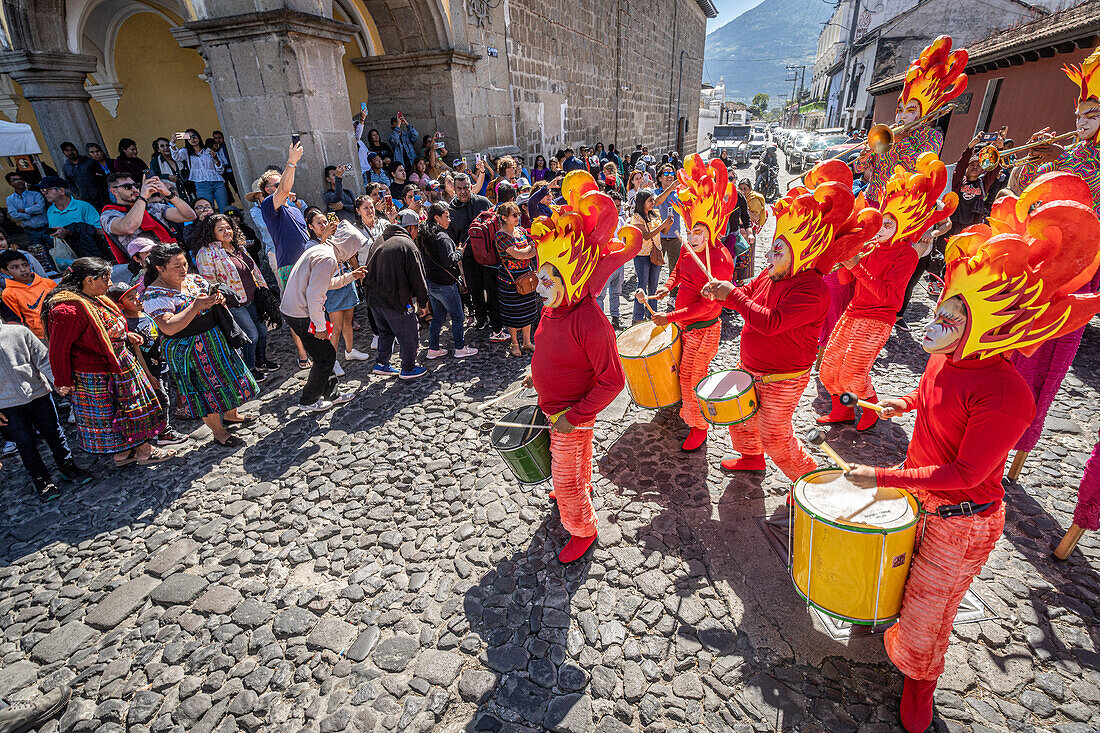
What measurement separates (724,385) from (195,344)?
→ 174 inches

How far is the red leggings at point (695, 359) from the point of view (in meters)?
4.19

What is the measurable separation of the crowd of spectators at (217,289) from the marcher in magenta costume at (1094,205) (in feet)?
10.9

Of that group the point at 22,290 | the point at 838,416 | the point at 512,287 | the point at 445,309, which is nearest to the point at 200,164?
the point at 22,290

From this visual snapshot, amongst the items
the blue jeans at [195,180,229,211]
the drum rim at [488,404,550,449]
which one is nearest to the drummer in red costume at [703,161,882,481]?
the drum rim at [488,404,550,449]

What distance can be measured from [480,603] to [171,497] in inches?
112

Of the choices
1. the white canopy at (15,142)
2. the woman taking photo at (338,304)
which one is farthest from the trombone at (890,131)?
the white canopy at (15,142)

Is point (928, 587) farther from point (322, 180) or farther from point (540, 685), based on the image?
point (322, 180)

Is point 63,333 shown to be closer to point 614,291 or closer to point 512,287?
point 512,287

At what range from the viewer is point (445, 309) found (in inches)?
260

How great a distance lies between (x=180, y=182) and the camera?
30.0 feet

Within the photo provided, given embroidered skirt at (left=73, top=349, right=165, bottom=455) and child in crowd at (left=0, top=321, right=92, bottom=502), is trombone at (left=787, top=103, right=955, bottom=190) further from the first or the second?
child in crowd at (left=0, top=321, right=92, bottom=502)

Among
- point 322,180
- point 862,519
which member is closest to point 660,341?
point 862,519

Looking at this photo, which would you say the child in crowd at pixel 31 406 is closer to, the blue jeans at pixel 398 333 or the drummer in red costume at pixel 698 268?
A: the blue jeans at pixel 398 333

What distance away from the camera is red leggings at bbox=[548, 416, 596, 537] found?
10.3ft
